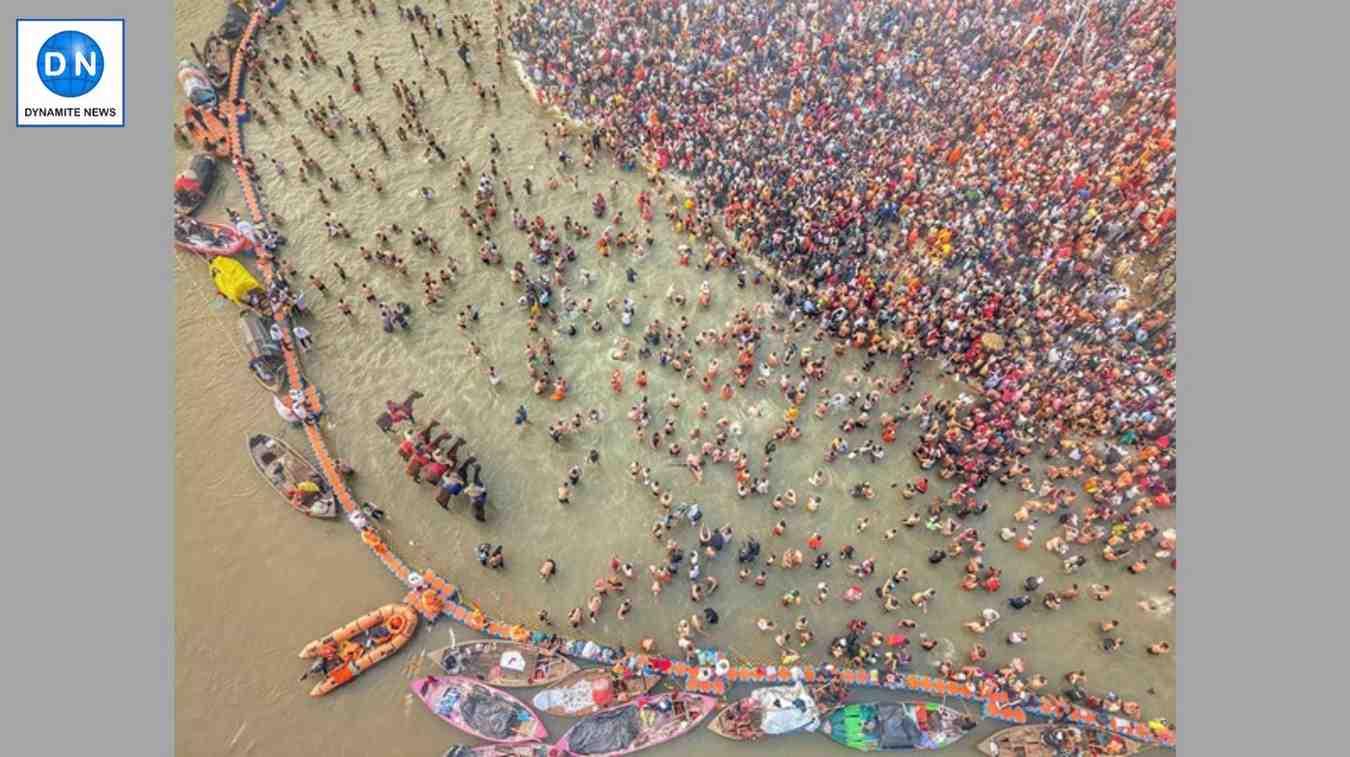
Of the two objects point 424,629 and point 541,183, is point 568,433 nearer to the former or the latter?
point 424,629

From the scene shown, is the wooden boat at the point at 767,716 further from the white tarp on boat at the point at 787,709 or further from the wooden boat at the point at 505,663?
the wooden boat at the point at 505,663

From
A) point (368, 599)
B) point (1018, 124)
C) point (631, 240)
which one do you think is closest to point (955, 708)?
point (368, 599)

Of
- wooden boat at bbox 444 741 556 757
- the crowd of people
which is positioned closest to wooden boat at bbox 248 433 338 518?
wooden boat at bbox 444 741 556 757

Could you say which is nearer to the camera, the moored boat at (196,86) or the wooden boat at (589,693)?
the wooden boat at (589,693)

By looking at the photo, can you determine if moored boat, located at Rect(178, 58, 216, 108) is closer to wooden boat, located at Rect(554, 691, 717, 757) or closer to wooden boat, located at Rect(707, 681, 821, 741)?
wooden boat, located at Rect(554, 691, 717, 757)

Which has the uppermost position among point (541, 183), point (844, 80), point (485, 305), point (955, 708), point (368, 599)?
point (844, 80)

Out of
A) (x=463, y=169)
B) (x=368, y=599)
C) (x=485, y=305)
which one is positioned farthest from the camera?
(x=463, y=169)

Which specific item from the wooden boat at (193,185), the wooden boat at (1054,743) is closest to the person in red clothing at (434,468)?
the wooden boat at (193,185)

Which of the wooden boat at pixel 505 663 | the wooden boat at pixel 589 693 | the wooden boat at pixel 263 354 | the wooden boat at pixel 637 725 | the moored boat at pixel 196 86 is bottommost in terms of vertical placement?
the wooden boat at pixel 637 725
